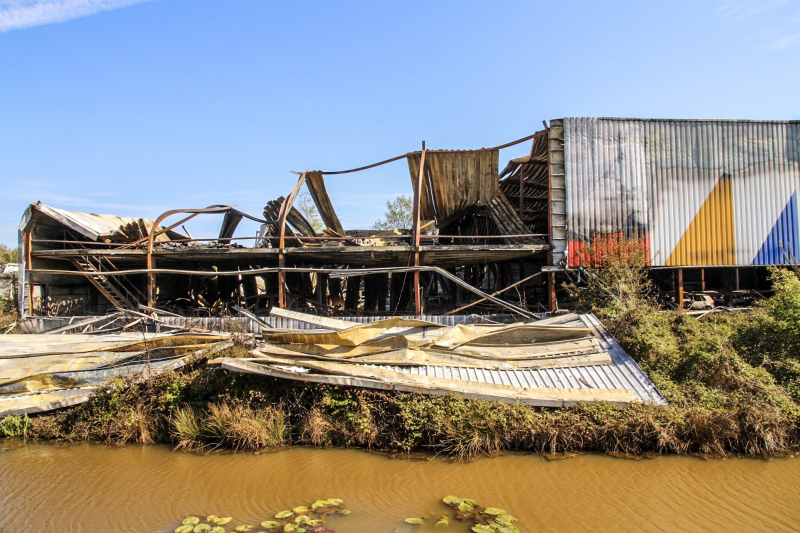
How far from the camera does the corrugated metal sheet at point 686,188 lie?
47.6ft

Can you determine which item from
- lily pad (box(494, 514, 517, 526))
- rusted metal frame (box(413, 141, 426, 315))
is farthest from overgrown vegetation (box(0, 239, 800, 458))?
rusted metal frame (box(413, 141, 426, 315))

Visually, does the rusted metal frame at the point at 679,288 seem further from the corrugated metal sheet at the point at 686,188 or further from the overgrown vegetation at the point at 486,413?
the overgrown vegetation at the point at 486,413

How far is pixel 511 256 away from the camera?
1527cm

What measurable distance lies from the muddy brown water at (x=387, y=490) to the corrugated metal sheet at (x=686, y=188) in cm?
791

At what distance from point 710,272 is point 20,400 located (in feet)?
62.2

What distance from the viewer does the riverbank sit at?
27.2 feet

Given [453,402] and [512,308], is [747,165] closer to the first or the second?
[512,308]

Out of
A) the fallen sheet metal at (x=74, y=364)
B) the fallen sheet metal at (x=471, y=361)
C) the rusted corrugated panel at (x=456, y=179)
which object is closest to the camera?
the fallen sheet metal at (x=471, y=361)

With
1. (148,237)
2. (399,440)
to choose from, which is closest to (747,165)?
(399,440)

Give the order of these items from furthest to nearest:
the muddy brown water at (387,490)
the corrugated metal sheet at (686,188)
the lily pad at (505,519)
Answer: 1. the corrugated metal sheet at (686,188)
2. the muddy brown water at (387,490)
3. the lily pad at (505,519)

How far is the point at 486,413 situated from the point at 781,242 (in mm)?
11677

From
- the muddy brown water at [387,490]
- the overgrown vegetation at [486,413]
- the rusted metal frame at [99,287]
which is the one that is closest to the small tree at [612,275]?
the overgrown vegetation at [486,413]

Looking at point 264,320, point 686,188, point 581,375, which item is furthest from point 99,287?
point 686,188

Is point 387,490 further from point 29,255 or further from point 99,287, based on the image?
point 29,255
